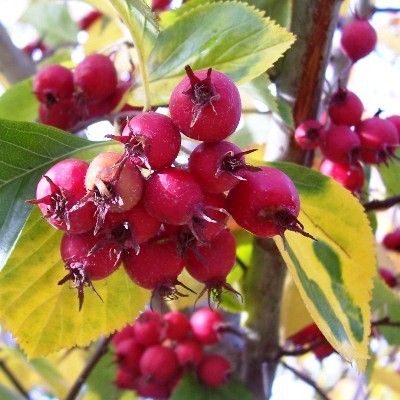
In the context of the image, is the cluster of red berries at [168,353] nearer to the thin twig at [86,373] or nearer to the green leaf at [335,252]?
the thin twig at [86,373]

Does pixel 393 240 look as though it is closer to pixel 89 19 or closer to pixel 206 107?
pixel 206 107

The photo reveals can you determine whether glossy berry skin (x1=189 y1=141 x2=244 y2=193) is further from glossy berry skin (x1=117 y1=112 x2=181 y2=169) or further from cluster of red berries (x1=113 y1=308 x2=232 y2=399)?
cluster of red berries (x1=113 y1=308 x2=232 y2=399)

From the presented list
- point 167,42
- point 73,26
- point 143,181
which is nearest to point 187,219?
point 143,181

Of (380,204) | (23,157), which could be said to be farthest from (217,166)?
(380,204)

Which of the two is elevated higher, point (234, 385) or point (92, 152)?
point (92, 152)

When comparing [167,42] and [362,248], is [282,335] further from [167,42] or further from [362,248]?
[167,42]

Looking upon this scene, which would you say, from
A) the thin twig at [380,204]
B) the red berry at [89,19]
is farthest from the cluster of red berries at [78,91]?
the red berry at [89,19]
